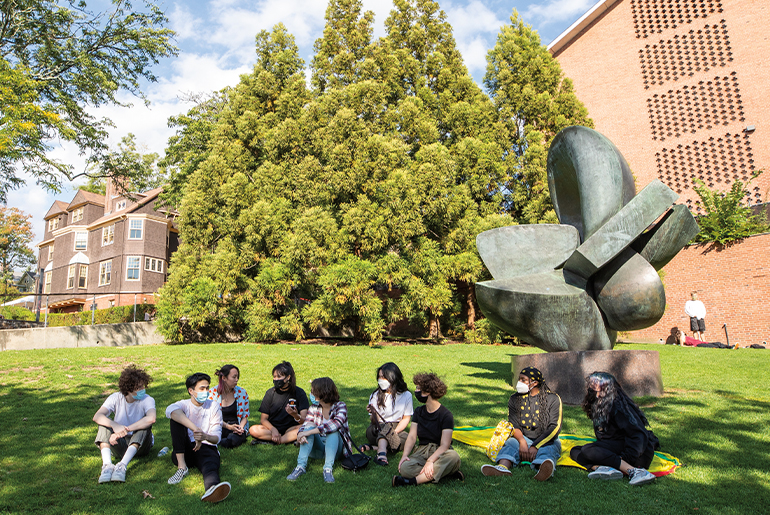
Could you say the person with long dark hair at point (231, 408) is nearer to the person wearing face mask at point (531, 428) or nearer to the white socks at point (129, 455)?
the white socks at point (129, 455)

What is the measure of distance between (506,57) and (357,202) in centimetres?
1013

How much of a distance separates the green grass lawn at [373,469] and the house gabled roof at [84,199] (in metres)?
33.7

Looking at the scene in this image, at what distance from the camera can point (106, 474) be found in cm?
439

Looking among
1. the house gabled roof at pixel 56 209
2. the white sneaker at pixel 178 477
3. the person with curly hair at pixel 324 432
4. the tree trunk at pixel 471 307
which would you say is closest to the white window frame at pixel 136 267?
the house gabled roof at pixel 56 209

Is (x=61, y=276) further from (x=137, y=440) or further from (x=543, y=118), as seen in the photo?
(x=137, y=440)

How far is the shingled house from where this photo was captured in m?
33.4

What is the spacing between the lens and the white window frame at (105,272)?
34438 millimetres

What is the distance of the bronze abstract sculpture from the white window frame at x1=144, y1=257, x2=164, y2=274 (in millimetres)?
30530

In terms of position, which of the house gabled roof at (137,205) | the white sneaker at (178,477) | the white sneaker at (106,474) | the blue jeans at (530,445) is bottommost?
the white sneaker at (178,477)

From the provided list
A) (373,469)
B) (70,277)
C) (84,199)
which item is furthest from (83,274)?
(373,469)

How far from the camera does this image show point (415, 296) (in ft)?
55.2

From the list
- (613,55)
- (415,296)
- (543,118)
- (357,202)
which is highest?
(613,55)

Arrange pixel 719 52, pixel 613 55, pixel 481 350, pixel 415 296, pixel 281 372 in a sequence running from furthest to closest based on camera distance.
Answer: pixel 613 55
pixel 719 52
pixel 415 296
pixel 481 350
pixel 281 372

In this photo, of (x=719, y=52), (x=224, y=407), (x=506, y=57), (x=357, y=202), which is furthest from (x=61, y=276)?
(x=719, y=52)
